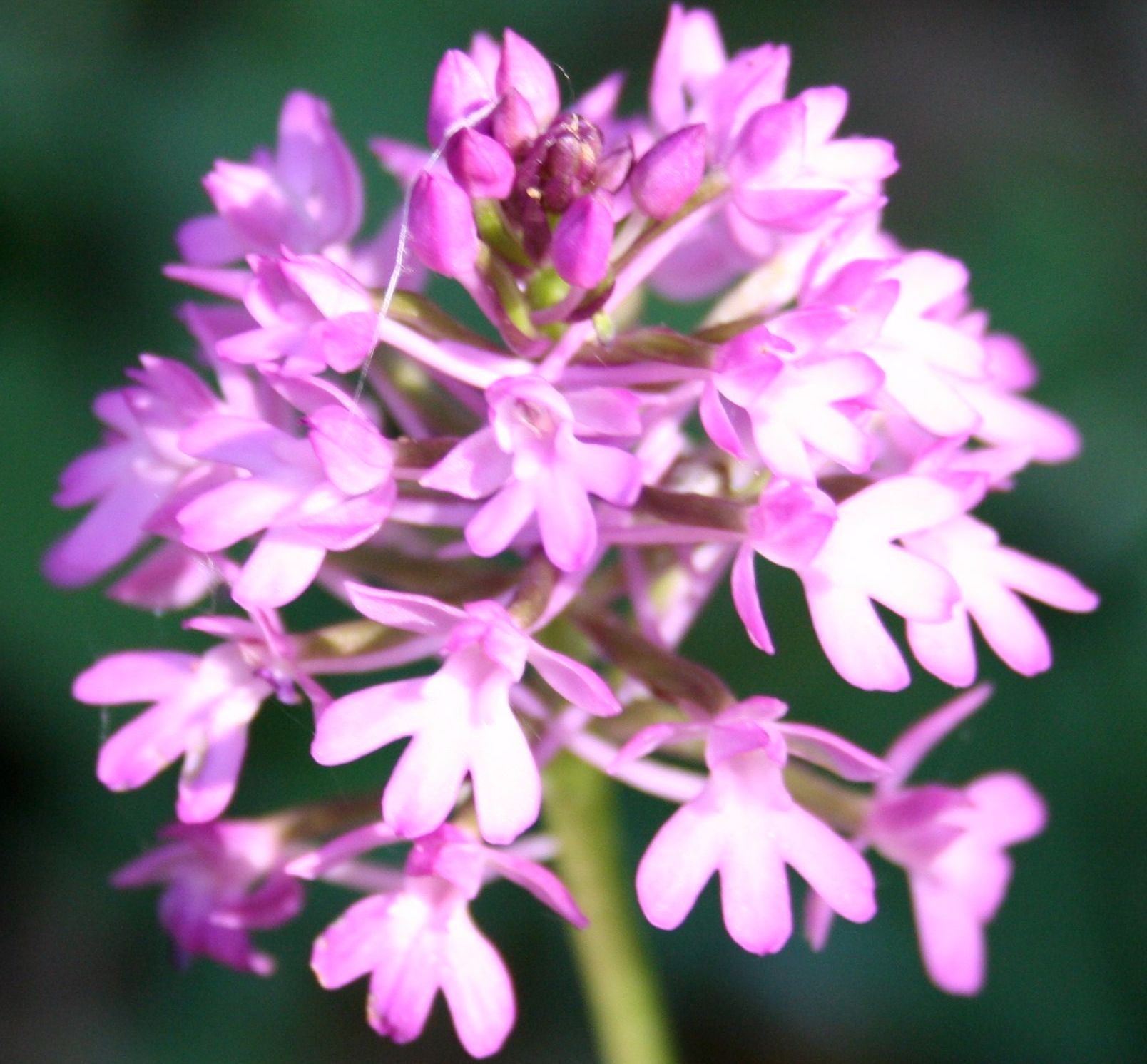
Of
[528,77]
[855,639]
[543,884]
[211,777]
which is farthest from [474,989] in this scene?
[528,77]

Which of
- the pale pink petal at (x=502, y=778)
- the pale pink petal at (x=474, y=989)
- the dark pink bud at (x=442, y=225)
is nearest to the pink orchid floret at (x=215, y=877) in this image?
the pale pink petal at (x=474, y=989)

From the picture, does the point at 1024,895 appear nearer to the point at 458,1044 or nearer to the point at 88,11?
the point at 458,1044

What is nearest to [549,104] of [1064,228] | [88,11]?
[1064,228]

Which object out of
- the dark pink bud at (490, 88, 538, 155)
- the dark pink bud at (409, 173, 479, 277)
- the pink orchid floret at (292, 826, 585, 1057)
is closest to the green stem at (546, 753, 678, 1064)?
the pink orchid floret at (292, 826, 585, 1057)

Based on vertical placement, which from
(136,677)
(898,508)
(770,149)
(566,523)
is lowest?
(136,677)

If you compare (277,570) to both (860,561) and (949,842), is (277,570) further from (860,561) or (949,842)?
(949,842)

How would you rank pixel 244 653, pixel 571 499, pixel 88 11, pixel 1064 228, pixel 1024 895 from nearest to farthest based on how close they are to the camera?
pixel 571 499
pixel 244 653
pixel 1024 895
pixel 1064 228
pixel 88 11
